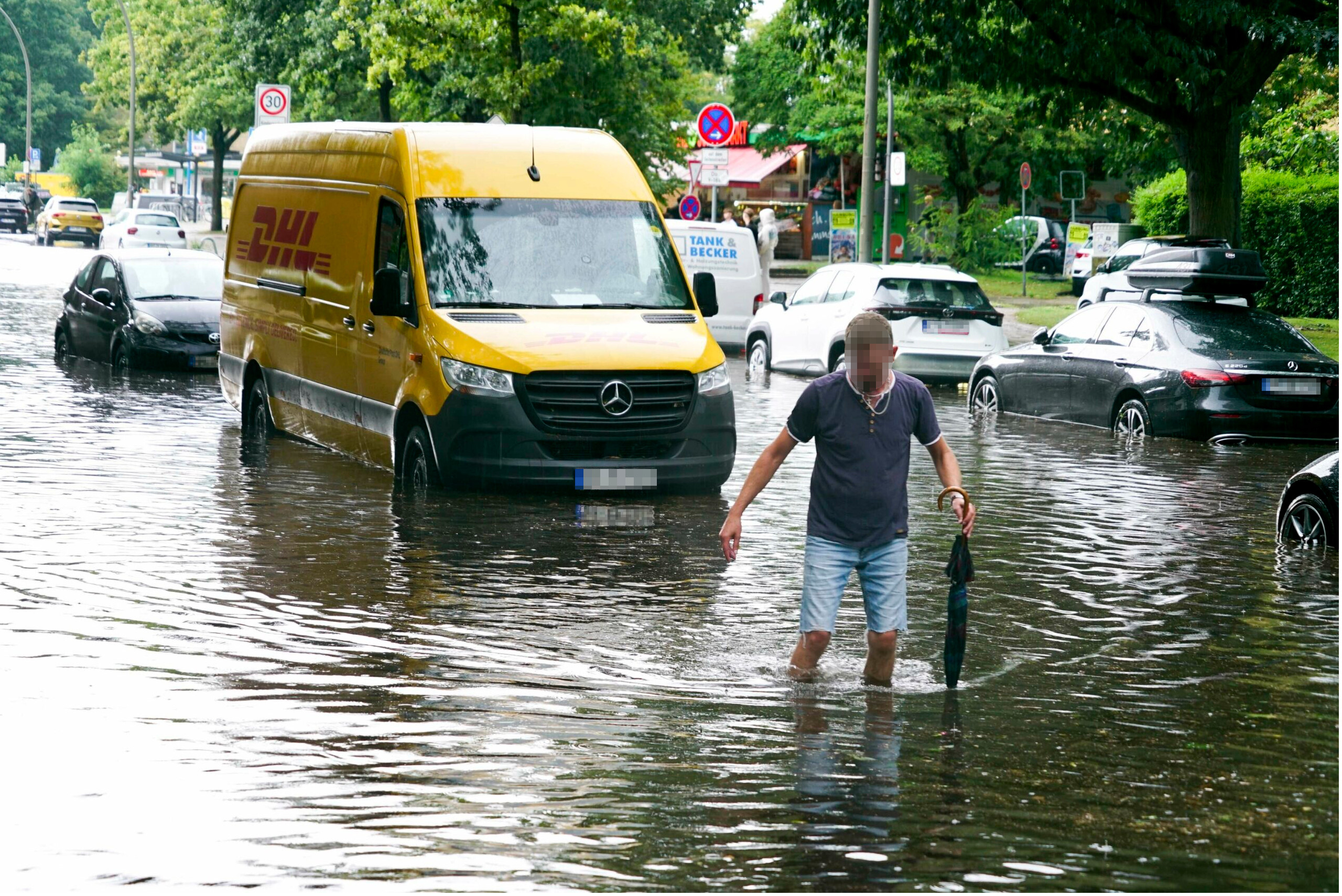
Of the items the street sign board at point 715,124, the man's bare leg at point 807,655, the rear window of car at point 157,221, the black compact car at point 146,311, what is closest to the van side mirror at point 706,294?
the man's bare leg at point 807,655

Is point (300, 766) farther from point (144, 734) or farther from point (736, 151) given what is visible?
point (736, 151)

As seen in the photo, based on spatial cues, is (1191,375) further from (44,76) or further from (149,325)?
(44,76)

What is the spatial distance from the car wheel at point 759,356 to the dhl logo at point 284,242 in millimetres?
10220

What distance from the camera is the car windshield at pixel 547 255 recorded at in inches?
504

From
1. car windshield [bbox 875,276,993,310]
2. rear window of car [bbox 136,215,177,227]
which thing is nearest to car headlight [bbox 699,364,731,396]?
car windshield [bbox 875,276,993,310]

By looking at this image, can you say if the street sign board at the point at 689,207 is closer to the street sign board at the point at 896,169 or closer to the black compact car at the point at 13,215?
the street sign board at the point at 896,169

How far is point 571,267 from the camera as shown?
1304cm

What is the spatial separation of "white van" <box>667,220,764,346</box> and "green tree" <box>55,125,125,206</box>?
7909cm

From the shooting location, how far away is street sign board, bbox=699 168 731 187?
32469mm

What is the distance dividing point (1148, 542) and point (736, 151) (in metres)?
57.2

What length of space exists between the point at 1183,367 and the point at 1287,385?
34.8 inches

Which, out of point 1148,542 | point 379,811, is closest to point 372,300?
point 1148,542

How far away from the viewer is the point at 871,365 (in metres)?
6.92

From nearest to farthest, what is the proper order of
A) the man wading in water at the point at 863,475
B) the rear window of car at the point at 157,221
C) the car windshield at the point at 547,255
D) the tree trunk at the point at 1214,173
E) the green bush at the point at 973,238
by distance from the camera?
the man wading in water at the point at 863,475 → the car windshield at the point at 547,255 → the tree trunk at the point at 1214,173 → the green bush at the point at 973,238 → the rear window of car at the point at 157,221
